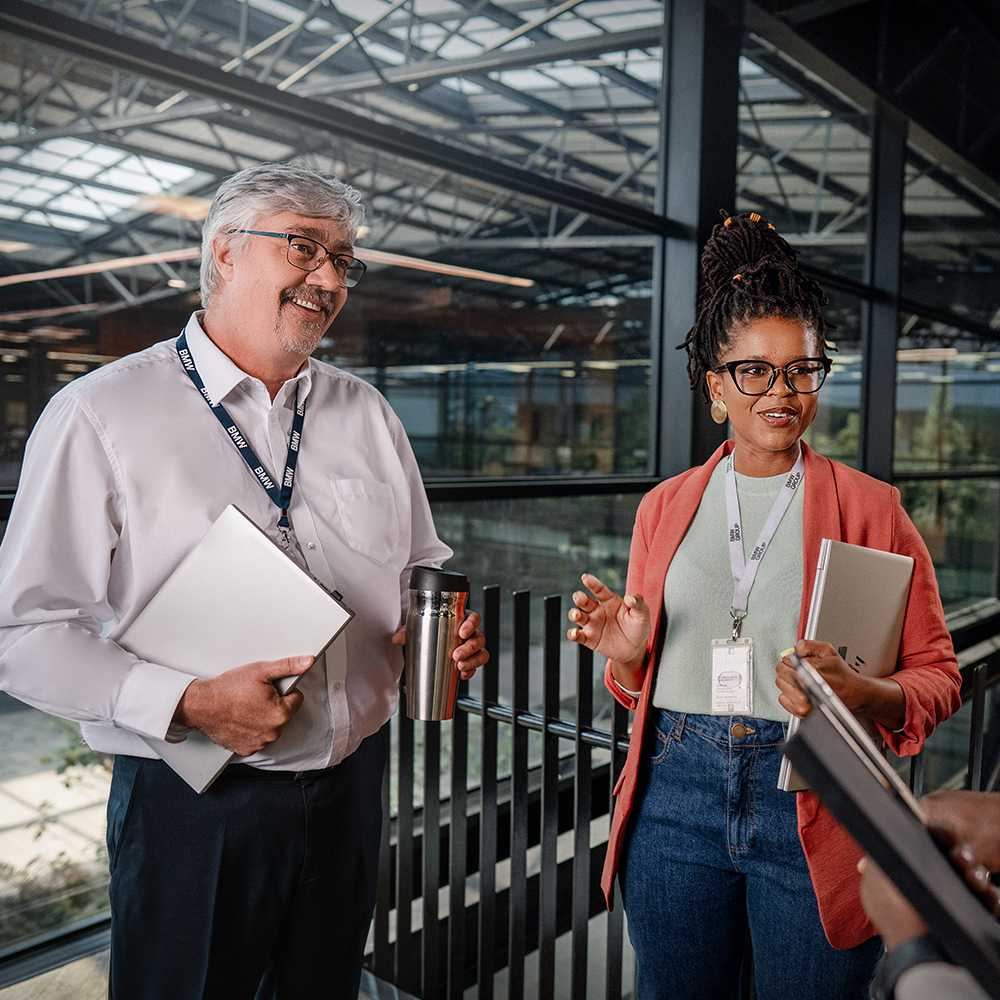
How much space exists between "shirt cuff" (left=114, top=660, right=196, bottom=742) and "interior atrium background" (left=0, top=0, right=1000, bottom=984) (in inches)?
32.7

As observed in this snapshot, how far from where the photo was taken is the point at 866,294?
6.20 metres

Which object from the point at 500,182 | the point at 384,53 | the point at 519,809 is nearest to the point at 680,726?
the point at 519,809

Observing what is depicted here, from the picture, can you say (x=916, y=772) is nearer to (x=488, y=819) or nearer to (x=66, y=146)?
(x=488, y=819)

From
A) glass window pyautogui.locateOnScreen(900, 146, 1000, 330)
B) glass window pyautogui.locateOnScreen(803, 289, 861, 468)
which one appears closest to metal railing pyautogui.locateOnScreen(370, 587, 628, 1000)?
glass window pyautogui.locateOnScreen(803, 289, 861, 468)

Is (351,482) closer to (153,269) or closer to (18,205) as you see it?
(18,205)

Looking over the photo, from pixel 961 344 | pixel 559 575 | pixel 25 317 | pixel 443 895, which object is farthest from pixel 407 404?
pixel 961 344

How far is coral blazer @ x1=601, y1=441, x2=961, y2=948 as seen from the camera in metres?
1.31

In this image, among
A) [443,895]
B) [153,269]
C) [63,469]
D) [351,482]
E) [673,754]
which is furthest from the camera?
[443,895]

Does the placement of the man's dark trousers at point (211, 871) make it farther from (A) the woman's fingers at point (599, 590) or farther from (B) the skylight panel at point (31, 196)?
(B) the skylight panel at point (31, 196)

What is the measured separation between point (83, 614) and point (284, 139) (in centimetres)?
400

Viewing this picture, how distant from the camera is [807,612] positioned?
134 cm

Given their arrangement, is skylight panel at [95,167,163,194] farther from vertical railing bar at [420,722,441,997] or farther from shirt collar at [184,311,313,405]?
vertical railing bar at [420,722,441,997]

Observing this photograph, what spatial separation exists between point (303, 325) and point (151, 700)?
68 cm

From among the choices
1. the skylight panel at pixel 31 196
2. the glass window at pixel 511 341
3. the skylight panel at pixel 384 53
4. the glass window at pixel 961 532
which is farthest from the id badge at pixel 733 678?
the glass window at pixel 961 532
